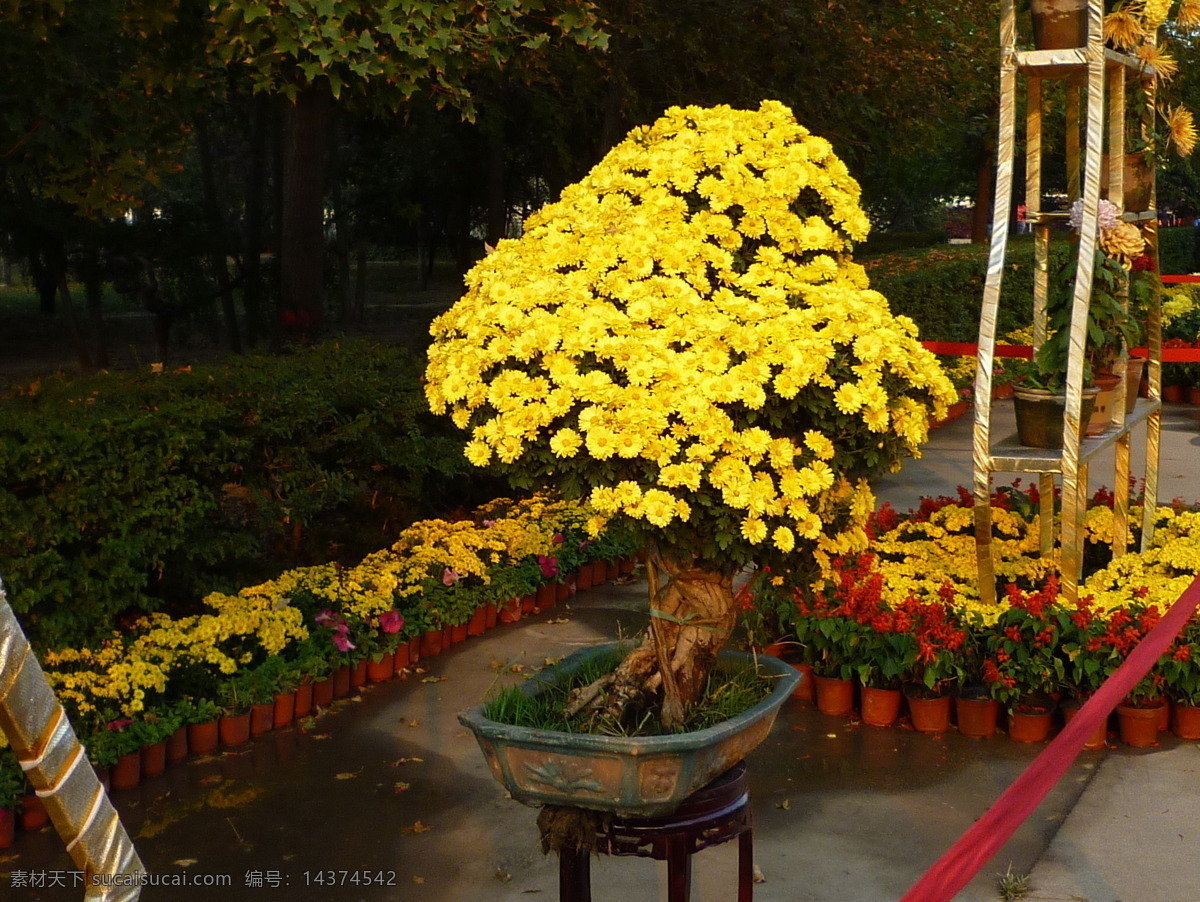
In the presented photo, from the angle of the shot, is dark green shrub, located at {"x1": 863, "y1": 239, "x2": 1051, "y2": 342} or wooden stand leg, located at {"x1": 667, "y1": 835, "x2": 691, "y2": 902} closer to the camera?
wooden stand leg, located at {"x1": 667, "y1": 835, "x2": 691, "y2": 902}

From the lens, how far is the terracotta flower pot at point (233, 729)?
4.99 meters

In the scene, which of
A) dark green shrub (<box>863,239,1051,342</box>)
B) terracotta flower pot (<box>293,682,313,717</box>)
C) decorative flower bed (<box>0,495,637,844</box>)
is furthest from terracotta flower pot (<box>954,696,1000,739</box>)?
dark green shrub (<box>863,239,1051,342</box>)

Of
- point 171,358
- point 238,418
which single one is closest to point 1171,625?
point 238,418

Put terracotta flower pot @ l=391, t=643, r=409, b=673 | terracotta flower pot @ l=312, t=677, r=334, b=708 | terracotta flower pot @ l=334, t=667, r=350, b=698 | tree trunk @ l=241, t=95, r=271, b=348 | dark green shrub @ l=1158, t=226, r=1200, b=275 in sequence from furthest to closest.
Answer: dark green shrub @ l=1158, t=226, r=1200, b=275 → tree trunk @ l=241, t=95, r=271, b=348 → terracotta flower pot @ l=391, t=643, r=409, b=673 → terracotta flower pot @ l=334, t=667, r=350, b=698 → terracotta flower pot @ l=312, t=677, r=334, b=708

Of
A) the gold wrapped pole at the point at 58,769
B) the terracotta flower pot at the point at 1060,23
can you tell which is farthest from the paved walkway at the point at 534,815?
the gold wrapped pole at the point at 58,769

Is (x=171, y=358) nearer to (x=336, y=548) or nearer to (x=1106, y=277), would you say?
Result: (x=336, y=548)

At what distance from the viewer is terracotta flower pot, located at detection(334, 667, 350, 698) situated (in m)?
5.53

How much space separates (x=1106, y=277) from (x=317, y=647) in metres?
3.57

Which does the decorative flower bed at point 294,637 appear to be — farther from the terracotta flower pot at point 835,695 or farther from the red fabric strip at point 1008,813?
the red fabric strip at point 1008,813

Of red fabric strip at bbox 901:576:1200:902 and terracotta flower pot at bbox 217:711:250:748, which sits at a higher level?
red fabric strip at bbox 901:576:1200:902

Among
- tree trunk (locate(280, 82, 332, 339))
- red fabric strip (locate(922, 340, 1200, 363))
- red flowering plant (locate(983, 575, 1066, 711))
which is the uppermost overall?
tree trunk (locate(280, 82, 332, 339))

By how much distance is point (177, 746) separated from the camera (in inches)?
191

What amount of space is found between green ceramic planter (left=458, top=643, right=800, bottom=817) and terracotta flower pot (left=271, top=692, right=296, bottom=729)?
2.35m

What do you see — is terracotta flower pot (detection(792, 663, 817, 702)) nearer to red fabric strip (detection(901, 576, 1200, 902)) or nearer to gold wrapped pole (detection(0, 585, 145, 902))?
red fabric strip (detection(901, 576, 1200, 902))
